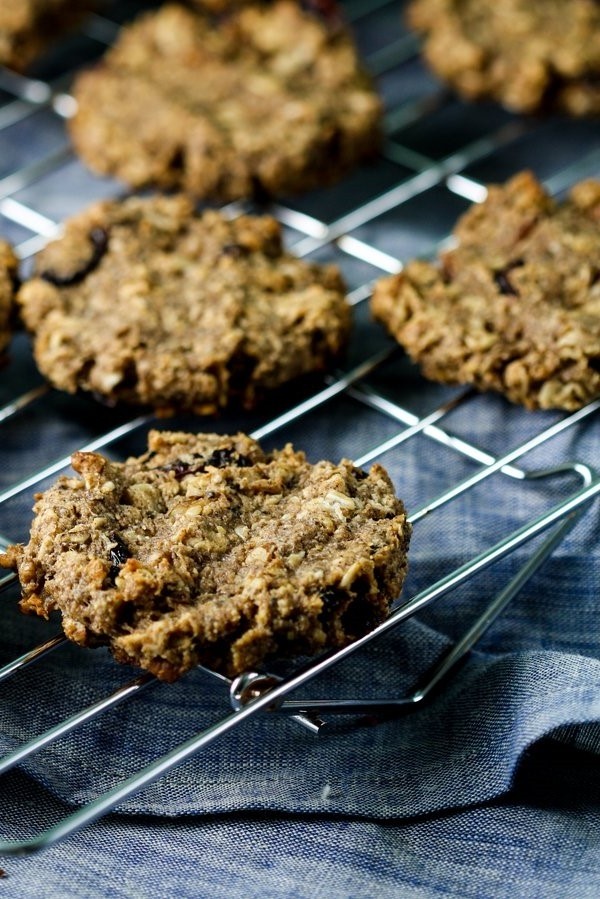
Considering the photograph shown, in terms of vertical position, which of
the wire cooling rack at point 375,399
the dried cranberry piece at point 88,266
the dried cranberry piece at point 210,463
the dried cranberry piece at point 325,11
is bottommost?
the wire cooling rack at point 375,399

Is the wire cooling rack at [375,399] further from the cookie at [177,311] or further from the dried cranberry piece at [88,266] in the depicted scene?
the dried cranberry piece at [88,266]

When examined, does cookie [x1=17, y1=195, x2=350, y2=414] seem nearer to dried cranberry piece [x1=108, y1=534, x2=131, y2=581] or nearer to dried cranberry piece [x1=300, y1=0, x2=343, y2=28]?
dried cranberry piece [x1=108, y1=534, x2=131, y2=581]

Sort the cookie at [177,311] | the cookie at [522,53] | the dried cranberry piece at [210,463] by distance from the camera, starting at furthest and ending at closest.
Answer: the cookie at [522,53]
the cookie at [177,311]
the dried cranberry piece at [210,463]

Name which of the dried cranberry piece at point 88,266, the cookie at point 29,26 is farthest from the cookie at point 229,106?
the dried cranberry piece at point 88,266

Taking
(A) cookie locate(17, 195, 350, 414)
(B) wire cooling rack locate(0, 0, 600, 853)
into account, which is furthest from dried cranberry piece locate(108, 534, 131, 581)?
(A) cookie locate(17, 195, 350, 414)

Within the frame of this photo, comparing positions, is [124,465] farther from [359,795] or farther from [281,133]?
[281,133]
